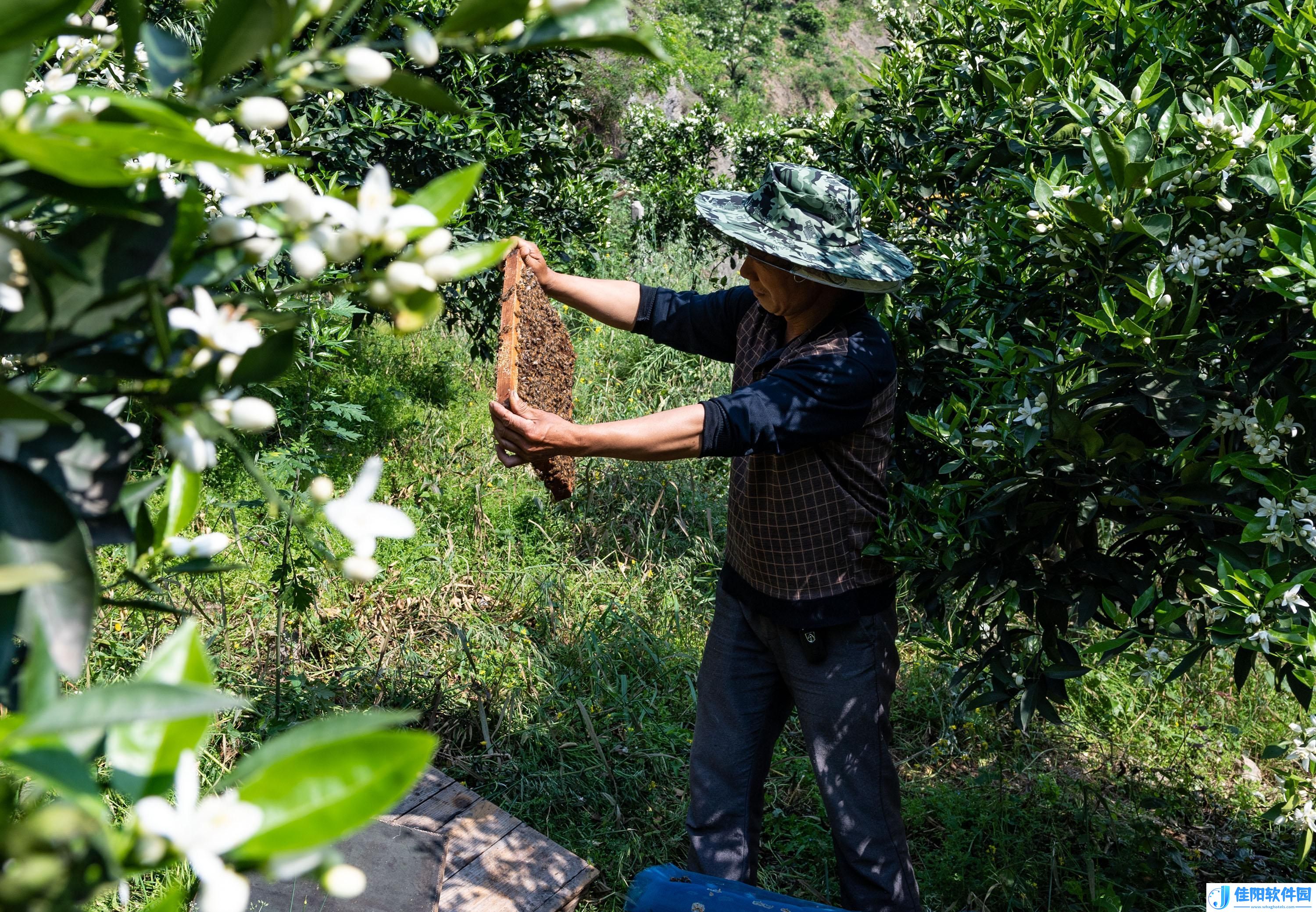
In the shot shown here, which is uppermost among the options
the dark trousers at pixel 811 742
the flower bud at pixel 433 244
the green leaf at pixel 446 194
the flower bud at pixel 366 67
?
the flower bud at pixel 366 67

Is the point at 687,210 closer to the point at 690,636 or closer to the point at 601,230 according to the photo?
the point at 601,230

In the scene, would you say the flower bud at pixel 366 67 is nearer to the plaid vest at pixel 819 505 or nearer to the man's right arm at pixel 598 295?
the plaid vest at pixel 819 505

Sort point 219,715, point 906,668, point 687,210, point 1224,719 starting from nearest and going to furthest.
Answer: point 219,715, point 1224,719, point 906,668, point 687,210

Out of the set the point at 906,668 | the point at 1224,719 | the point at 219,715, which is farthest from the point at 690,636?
the point at 1224,719

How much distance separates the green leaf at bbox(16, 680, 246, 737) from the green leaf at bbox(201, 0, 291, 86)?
0.36 metres

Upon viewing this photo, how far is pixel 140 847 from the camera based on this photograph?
0.49 meters

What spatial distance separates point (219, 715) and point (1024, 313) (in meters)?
2.57

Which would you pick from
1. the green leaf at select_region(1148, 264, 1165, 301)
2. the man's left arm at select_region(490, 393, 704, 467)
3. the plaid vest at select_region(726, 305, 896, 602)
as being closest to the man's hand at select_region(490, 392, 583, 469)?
the man's left arm at select_region(490, 393, 704, 467)

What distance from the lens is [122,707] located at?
1.58 ft

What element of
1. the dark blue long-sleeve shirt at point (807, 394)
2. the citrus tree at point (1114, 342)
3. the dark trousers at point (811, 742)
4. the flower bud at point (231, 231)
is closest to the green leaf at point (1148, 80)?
the citrus tree at point (1114, 342)

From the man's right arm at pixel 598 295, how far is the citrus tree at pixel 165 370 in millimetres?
1969

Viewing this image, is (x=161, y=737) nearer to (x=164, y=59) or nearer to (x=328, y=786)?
(x=328, y=786)

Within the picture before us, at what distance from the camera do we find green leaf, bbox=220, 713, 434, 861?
475mm

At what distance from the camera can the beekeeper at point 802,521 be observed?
7.09 feet
